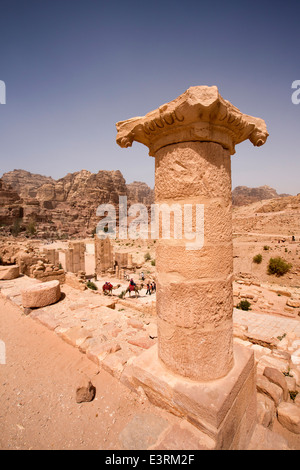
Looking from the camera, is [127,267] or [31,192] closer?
[127,267]

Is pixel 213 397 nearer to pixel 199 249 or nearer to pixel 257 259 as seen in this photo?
pixel 199 249

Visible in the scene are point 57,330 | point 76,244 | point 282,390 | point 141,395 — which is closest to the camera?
point 141,395

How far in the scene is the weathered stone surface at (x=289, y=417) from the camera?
2463 mm

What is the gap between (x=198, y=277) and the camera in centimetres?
201

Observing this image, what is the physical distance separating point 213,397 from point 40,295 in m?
5.05

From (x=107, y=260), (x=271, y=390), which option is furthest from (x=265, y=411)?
(x=107, y=260)

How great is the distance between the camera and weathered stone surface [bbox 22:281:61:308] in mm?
5434

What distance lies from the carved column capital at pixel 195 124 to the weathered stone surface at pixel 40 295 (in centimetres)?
481

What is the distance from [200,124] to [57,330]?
4.56 meters

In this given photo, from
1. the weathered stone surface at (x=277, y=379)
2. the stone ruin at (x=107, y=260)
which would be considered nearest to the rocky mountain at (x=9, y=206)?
the stone ruin at (x=107, y=260)

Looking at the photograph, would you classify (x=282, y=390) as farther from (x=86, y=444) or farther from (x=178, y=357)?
(x=86, y=444)

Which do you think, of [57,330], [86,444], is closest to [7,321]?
[57,330]

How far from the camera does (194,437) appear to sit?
1801 mm

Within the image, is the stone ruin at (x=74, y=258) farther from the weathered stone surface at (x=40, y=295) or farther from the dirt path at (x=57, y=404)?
the dirt path at (x=57, y=404)
